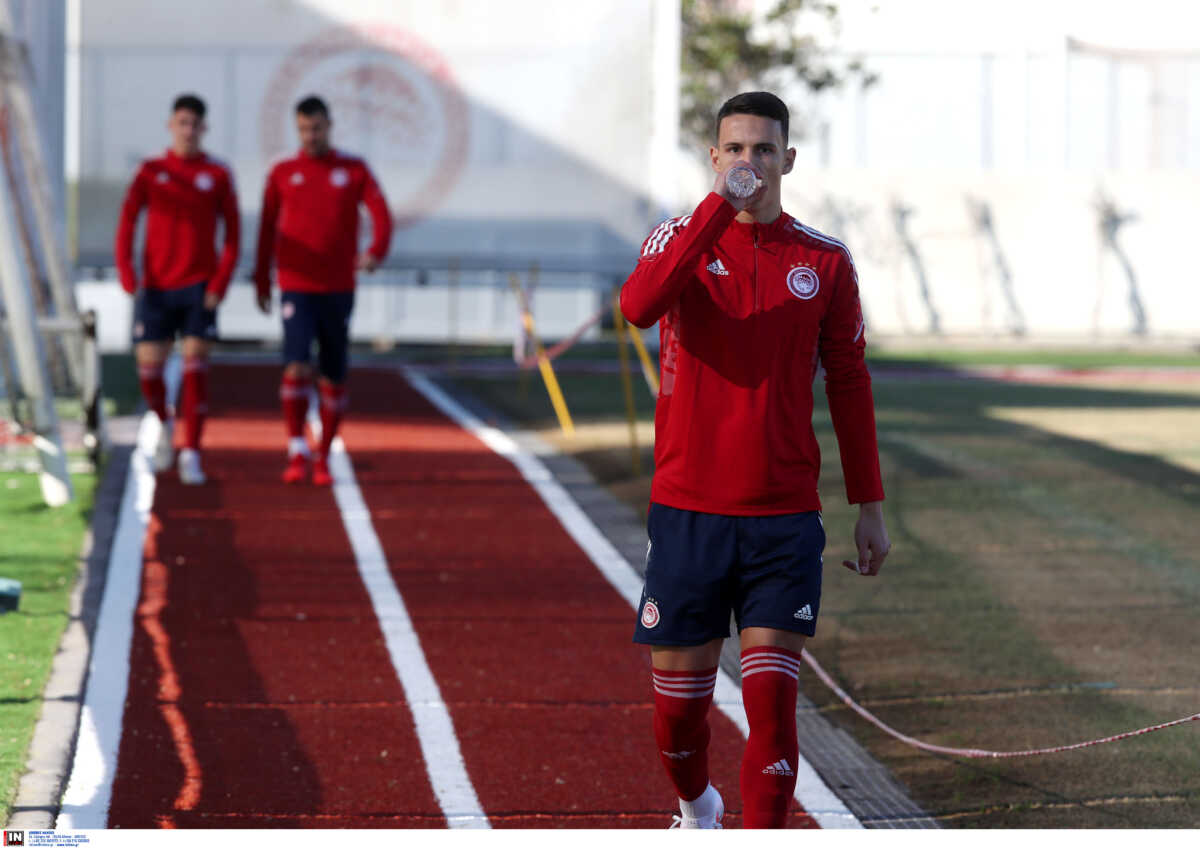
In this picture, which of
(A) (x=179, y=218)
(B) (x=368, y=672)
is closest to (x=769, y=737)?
(B) (x=368, y=672)

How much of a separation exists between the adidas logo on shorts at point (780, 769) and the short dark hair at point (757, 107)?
1502mm

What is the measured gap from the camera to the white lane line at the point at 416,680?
17.8 ft

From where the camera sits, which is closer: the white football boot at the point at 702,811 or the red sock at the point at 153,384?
the white football boot at the point at 702,811

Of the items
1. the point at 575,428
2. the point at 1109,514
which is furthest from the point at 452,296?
the point at 1109,514

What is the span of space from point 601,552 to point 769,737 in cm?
555

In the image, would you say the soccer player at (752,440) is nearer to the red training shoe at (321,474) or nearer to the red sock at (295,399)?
the red sock at (295,399)

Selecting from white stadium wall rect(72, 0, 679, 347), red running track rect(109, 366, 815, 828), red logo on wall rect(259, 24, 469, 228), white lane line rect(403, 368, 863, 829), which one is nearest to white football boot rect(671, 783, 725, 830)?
white lane line rect(403, 368, 863, 829)

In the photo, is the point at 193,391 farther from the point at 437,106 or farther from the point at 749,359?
the point at 437,106

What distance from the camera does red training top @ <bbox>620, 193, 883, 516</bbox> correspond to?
4312mm

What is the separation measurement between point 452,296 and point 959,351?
11.8 meters

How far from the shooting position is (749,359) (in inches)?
170

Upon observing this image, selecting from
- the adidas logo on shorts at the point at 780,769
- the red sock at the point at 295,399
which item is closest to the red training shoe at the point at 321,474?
the red sock at the point at 295,399

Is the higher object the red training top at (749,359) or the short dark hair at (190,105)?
the short dark hair at (190,105)

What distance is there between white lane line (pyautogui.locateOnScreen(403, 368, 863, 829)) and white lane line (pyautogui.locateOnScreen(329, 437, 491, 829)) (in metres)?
0.89
